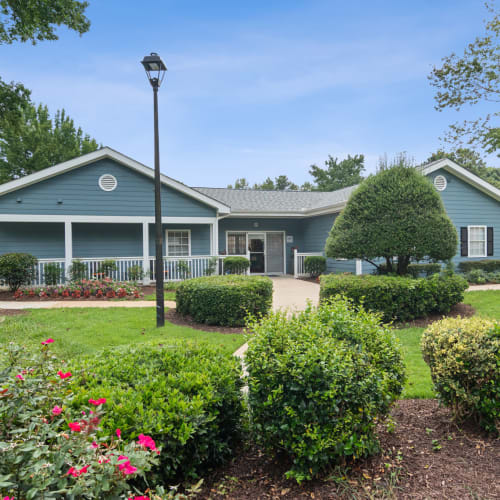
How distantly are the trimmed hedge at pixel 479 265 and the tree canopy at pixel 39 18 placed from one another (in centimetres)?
1613

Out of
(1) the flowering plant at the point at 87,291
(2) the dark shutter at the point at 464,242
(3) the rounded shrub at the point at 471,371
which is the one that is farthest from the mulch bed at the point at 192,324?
(2) the dark shutter at the point at 464,242

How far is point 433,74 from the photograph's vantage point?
14.7 meters

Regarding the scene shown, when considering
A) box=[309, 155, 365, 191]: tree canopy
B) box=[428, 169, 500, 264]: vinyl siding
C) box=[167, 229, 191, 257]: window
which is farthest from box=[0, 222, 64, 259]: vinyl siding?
box=[309, 155, 365, 191]: tree canopy

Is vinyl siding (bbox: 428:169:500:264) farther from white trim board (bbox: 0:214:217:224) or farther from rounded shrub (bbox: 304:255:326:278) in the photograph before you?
white trim board (bbox: 0:214:217:224)

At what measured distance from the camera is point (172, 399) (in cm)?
226

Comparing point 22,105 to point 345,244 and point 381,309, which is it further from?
point 381,309

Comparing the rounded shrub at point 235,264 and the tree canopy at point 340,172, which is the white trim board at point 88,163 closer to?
the rounded shrub at point 235,264

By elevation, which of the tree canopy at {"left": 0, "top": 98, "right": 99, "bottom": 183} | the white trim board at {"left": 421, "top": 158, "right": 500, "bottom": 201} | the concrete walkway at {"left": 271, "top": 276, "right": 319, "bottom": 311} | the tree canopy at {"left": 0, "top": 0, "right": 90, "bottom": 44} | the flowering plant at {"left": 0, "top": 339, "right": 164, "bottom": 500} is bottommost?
the concrete walkway at {"left": 271, "top": 276, "right": 319, "bottom": 311}

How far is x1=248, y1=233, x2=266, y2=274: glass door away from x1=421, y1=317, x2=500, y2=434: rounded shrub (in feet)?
47.4

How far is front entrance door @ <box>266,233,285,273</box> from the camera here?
57.9ft

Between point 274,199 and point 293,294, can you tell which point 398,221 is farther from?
point 274,199

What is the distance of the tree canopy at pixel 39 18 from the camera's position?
383 inches

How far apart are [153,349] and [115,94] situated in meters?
14.0

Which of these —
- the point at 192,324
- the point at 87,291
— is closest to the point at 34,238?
the point at 87,291
